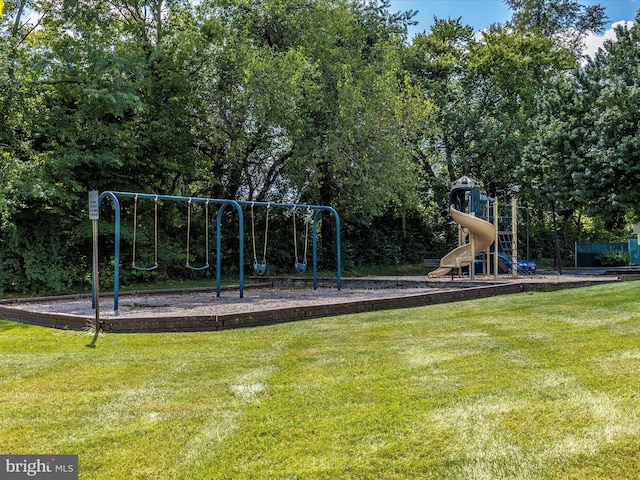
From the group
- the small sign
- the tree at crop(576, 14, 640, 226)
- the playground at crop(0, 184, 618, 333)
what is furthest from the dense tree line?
the small sign

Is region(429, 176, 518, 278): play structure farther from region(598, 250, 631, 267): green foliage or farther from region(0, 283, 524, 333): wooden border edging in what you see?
region(598, 250, 631, 267): green foliage

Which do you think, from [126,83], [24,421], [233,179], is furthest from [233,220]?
[24,421]

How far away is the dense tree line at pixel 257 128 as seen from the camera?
1497 cm

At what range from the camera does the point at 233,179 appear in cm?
2058

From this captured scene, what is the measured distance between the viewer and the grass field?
2854mm

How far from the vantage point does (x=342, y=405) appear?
3.73 metres

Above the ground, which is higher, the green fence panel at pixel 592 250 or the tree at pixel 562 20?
the tree at pixel 562 20

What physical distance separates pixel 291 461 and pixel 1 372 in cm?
354

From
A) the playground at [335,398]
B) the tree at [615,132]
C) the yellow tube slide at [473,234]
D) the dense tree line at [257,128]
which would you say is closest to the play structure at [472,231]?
the yellow tube slide at [473,234]

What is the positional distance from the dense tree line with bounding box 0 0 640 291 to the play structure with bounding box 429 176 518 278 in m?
2.65

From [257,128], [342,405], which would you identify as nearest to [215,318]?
[342,405]

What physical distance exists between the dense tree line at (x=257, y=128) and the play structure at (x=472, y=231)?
104 inches

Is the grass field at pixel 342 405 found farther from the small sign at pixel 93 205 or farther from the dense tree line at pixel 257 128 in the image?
the dense tree line at pixel 257 128

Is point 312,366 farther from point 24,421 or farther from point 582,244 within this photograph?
point 582,244
